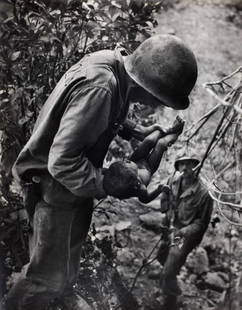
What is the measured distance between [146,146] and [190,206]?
29 cm

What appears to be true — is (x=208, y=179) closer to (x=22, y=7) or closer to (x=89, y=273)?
(x=89, y=273)

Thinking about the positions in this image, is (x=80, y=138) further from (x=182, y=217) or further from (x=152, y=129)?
(x=182, y=217)

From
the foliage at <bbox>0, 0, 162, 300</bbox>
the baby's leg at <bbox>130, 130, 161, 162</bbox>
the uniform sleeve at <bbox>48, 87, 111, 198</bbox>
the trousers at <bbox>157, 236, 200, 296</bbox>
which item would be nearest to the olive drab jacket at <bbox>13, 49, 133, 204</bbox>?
the uniform sleeve at <bbox>48, 87, 111, 198</bbox>

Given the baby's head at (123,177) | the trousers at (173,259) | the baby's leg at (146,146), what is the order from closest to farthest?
the baby's head at (123,177), the baby's leg at (146,146), the trousers at (173,259)

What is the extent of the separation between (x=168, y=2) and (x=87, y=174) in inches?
30.1

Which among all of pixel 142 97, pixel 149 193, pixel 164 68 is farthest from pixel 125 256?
pixel 164 68

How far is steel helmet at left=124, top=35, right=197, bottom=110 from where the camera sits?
2021 millimetres

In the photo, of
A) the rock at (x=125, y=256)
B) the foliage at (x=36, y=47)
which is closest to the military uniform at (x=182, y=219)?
the rock at (x=125, y=256)

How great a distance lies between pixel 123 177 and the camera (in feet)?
6.93

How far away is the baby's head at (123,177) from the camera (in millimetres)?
2109

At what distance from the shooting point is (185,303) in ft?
7.70

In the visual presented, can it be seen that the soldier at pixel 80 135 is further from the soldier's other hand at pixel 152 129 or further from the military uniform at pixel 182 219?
the military uniform at pixel 182 219

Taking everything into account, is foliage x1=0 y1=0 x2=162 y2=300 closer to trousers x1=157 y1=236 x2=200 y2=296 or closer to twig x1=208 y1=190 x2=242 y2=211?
trousers x1=157 y1=236 x2=200 y2=296

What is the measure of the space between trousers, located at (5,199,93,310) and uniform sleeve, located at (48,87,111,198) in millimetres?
185
